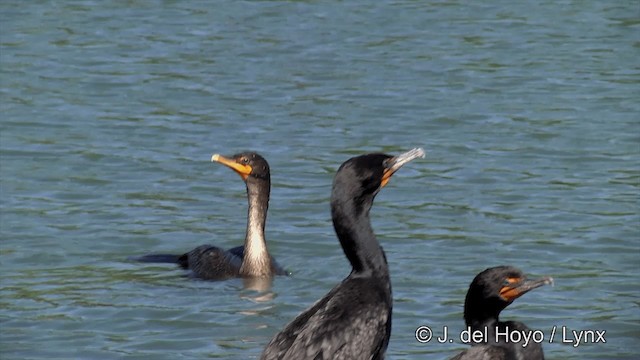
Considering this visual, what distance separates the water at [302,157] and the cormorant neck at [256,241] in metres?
0.16

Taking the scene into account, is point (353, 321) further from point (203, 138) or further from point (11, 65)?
point (11, 65)

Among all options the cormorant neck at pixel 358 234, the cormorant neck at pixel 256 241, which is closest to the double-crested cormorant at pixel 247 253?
the cormorant neck at pixel 256 241

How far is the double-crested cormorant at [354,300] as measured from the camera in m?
7.81

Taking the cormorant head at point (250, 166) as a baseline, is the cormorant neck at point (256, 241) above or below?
below

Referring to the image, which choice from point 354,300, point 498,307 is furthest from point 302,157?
point 354,300

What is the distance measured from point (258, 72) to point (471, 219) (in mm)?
5435

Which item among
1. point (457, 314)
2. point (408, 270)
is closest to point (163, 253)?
point (408, 270)

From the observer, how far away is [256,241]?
Answer: 12.4 m

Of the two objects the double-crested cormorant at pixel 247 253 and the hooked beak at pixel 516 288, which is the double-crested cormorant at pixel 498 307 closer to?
the hooked beak at pixel 516 288

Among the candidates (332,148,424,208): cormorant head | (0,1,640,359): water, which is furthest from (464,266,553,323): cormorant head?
(0,1,640,359): water

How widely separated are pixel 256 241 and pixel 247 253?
0.10 m

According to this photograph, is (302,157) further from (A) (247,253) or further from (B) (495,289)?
(B) (495,289)

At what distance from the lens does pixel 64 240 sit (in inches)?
523

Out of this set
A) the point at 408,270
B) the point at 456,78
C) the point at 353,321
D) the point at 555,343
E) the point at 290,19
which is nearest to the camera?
the point at 353,321
